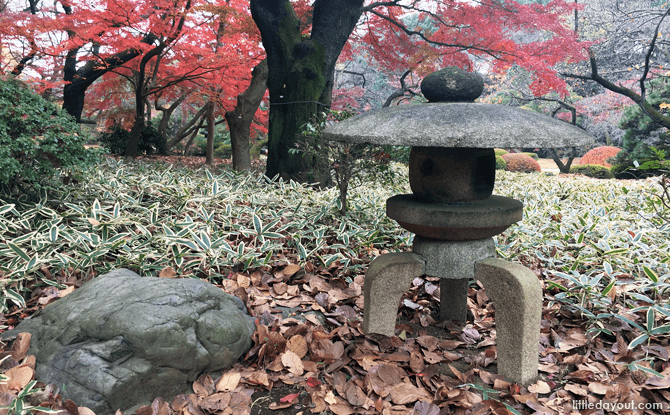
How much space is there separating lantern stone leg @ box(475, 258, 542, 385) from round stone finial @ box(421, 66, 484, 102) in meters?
0.84

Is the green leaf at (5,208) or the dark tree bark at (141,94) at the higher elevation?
the dark tree bark at (141,94)

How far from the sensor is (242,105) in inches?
284

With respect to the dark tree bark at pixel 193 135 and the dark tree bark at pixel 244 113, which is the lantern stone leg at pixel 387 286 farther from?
the dark tree bark at pixel 193 135

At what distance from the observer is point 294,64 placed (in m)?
4.94

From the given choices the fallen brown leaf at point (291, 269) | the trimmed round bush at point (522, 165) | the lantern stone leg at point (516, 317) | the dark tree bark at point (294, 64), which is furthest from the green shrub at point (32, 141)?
the trimmed round bush at point (522, 165)

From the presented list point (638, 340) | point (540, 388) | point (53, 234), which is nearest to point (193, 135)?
point (53, 234)

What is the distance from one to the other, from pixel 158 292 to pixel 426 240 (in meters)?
1.37

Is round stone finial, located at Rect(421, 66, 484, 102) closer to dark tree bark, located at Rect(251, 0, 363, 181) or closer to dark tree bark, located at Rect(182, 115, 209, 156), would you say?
dark tree bark, located at Rect(251, 0, 363, 181)

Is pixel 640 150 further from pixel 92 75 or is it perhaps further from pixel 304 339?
pixel 92 75

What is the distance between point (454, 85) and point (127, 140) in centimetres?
1113

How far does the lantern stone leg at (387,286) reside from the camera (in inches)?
82.4

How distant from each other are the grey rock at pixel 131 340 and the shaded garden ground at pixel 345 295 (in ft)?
0.27

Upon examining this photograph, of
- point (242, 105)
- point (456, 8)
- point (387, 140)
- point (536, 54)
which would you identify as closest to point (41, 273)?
point (387, 140)

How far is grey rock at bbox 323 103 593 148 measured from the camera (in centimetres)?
161
